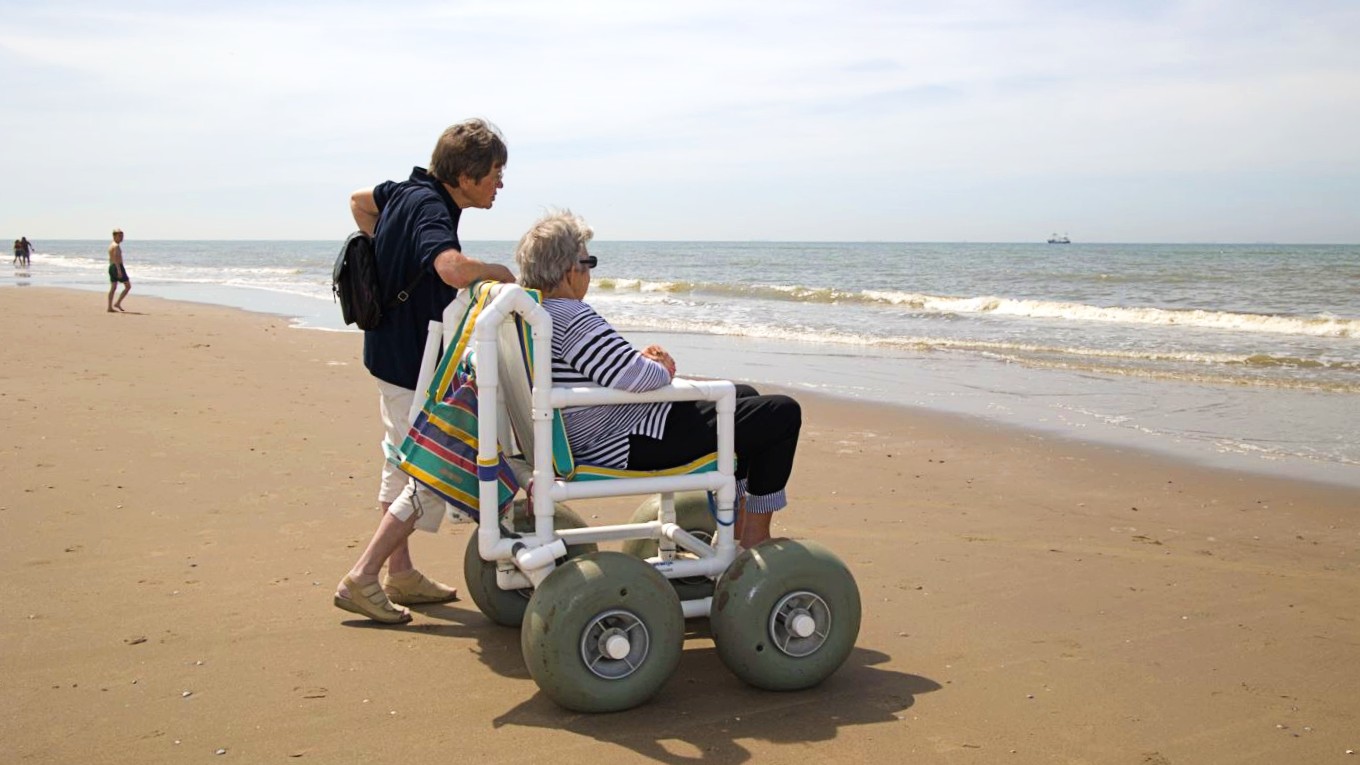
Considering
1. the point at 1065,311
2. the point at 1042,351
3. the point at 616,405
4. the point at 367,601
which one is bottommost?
the point at 367,601

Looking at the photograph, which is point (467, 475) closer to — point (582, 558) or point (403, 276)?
point (582, 558)

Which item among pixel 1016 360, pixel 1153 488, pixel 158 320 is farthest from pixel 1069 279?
pixel 1153 488

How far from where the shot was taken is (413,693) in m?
3.46

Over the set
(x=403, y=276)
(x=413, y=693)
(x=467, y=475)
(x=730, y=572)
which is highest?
(x=403, y=276)

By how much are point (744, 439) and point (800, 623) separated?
2.03 ft

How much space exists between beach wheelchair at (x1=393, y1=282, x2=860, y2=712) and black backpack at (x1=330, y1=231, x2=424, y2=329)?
0.37 m

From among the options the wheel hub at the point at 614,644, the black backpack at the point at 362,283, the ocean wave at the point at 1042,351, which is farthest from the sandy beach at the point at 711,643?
the ocean wave at the point at 1042,351

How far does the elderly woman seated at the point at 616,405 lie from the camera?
11.3 feet

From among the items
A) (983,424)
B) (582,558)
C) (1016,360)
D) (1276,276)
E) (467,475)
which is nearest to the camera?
(582,558)

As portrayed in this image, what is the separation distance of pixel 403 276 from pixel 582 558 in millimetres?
1364

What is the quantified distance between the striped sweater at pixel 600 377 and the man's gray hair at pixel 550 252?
0.09 m

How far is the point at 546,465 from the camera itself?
3361mm

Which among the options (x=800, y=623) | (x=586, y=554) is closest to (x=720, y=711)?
(x=800, y=623)

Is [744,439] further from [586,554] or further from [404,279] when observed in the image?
[404,279]
